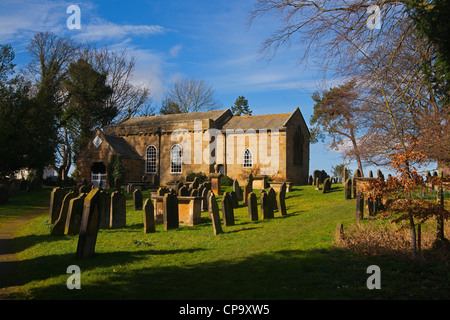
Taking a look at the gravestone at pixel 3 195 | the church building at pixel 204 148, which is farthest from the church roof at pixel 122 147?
the gravestone at pixel 3 195

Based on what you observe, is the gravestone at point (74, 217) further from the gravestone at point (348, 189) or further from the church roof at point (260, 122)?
the church roof at point (260, 122)

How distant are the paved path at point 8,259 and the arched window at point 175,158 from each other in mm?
19860

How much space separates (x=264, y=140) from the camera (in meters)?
31.8

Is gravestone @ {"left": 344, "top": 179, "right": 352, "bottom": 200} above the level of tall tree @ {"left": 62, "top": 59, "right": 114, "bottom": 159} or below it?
below

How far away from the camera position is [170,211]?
12828 millimetres

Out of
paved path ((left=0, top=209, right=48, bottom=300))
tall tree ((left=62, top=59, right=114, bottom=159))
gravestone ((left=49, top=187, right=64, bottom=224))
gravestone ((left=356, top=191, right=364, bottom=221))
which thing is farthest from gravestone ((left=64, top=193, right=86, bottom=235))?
tall tree ((left=62, top=59, right=114, bottom=159))

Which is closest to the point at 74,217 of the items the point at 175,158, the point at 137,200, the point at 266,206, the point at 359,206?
the point at 137,200

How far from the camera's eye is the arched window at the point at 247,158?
32.1 metres

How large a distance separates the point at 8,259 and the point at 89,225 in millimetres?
2904

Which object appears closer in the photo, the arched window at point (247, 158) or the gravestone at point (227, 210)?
the gravestone at point (227, 210)

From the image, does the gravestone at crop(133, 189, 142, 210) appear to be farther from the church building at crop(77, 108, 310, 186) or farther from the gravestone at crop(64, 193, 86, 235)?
the church building at crop(77, 108, 310, 186)

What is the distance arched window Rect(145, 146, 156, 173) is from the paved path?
20.5m

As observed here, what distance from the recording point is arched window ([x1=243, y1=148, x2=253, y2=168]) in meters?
32.1
